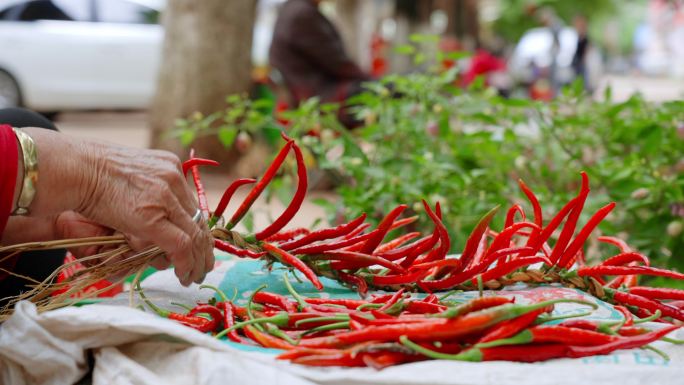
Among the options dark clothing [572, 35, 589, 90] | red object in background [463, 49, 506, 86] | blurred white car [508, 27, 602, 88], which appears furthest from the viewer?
blurred white car [508, 27, 602, 88]

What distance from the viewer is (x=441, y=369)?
152 centimetres

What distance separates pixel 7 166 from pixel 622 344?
116cm

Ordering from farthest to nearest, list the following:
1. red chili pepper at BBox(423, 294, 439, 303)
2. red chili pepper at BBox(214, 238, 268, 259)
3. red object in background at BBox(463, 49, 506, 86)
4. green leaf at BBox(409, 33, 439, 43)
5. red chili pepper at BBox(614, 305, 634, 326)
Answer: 1. red object in background at BBox(463, 49, 506, 86)
2. green leaf at BBox(409, 33, 439, 43)
3. red chili pepper at BBox(214, 238, 268, 259)
4. red chili pepper at BBox(423, 294, 439, 303)
5. red chili pepper at BBox(614, 305, 634, 326)

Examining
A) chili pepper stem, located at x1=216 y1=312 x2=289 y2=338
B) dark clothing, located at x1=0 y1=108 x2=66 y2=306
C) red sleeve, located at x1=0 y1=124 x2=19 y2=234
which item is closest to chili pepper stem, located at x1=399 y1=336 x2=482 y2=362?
chili pepper stem, located at x1=216 y1=312 x2=289 y2=338

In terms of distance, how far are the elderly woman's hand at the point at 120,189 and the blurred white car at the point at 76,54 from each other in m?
10.8

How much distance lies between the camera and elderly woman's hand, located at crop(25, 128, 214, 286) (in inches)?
67.5

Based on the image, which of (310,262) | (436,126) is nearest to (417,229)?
(436,126)

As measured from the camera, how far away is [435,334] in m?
1.57

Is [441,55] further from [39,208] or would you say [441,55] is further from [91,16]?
[91,16]

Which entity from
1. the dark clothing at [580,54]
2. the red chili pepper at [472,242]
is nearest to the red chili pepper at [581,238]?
the red chili pepper at [472,242]

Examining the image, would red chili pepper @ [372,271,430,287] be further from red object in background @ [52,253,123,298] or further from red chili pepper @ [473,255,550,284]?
red object in background @ [52,253,123,298]

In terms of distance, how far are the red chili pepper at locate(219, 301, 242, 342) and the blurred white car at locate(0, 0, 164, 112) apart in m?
10.8

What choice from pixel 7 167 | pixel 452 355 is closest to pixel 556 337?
pixel 452 355

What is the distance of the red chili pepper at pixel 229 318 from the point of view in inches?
68.7
